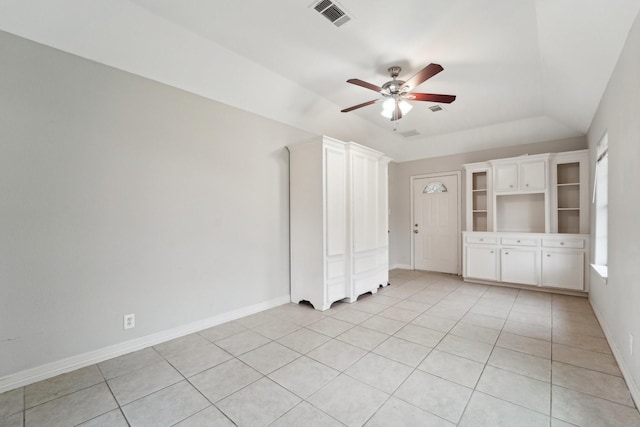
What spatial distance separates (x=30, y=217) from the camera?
6.94 feet

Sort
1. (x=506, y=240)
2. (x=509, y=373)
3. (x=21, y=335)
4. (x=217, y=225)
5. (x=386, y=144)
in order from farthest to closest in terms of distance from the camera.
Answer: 1. (x=386, y=144)
2. (x=506, y=240)
3. (x=217, y=225)
4. (x=509, y=373)
5. (x=21, y=335)

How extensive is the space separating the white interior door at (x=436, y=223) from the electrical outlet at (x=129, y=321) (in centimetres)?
541

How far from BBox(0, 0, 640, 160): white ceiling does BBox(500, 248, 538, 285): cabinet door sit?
83.3 inches

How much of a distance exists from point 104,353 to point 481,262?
5.43 meters

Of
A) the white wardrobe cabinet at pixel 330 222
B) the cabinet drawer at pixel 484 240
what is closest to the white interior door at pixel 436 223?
the cabinet drawer at pixel 484 240

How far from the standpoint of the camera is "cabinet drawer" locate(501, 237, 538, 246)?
4516 mm

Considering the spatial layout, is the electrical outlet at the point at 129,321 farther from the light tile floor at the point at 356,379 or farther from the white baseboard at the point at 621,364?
the white baseboard at the point at 621,364

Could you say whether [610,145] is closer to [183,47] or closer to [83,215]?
[183,47]

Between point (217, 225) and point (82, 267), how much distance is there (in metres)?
1.24

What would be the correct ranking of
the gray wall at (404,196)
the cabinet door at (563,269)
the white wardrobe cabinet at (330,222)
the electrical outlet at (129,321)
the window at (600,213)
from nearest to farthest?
the electrical outlet at (129,321) → the window at (600,213) → the white wardrobe cabinet at (330,222) → the cabinet door at (563,269) → the gray wall at (404,196)

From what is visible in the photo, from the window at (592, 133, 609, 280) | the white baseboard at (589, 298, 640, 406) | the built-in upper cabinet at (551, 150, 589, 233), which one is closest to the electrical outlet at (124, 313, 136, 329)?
the white baseboard at (589, 298, 640, 406)

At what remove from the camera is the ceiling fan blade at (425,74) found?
2434mm

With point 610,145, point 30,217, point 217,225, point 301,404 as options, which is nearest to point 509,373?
point 301,404

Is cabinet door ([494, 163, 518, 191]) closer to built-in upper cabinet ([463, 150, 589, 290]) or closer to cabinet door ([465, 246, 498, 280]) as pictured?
built-in upper cabinet ([463, 150, 589, 290])
